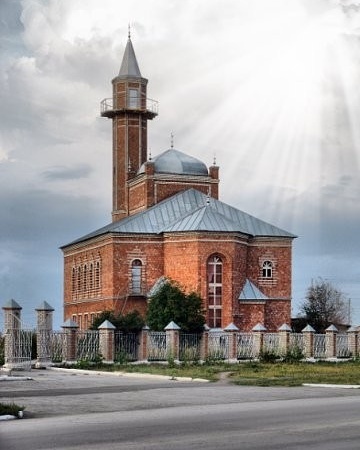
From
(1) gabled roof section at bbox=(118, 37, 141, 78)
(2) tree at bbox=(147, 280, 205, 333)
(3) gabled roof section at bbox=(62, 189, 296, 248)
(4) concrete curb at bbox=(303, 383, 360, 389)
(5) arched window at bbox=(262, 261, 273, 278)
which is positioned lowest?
(4) concrete curb at bbox=(303, 383, 360, 389)

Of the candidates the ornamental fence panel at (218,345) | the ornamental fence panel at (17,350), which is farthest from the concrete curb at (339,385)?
the ornamental fence panel at (218,345)

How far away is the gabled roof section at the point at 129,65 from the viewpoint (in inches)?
2557

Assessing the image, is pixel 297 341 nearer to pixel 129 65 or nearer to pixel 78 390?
pixel 78 390

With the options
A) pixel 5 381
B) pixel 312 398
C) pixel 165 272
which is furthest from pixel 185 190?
pixel 312 398

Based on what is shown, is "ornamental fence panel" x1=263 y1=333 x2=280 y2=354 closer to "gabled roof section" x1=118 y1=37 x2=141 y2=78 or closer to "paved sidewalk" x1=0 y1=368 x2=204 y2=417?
"paved sidewalk" x1=0 y1=368 x2=204 y2=417

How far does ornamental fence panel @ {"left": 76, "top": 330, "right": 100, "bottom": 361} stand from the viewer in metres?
36.7

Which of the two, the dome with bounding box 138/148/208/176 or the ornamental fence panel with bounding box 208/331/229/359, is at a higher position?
the dome with bounding box 138/148/208/176

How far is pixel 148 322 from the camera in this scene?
4506 centimetres

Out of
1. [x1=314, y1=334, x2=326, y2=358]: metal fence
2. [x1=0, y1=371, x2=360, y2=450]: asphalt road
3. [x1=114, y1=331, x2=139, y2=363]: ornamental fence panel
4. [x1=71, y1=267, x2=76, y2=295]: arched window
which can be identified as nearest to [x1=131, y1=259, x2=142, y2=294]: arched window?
[x1=71, y1=267, x2=76, y2=295]: arched window

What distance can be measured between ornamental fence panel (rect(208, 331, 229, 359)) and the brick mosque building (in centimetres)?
950

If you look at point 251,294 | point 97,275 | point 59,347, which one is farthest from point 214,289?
point 59,347

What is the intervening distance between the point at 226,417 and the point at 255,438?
3019 mm

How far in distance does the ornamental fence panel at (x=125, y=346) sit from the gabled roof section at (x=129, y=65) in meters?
30.2

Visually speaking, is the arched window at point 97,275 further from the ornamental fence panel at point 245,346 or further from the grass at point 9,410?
the grass at point 9,410
